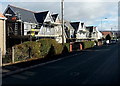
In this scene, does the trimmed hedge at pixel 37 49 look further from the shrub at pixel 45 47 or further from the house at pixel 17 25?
the house at pixel 17 25

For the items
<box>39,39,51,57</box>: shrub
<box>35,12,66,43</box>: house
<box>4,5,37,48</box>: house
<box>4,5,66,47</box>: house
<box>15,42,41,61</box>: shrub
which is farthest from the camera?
<box>35,12,66,43</box>: house

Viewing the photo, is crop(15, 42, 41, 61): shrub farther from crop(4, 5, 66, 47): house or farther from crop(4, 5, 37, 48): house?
crop(4, 5, 66, 47): house

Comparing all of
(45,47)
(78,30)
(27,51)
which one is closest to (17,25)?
(45,47)

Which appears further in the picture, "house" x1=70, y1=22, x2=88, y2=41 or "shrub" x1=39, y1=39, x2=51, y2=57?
"house" x1=70, y1=22, x2=88, y2=41

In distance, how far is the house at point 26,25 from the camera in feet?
106

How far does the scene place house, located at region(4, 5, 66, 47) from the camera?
106 feet

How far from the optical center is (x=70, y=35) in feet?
180

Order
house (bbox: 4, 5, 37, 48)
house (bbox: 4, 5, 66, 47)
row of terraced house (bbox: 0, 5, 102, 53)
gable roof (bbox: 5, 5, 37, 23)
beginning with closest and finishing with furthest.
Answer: house (bbox: 4, 5, 37, 48) < row of terraced house (bbox: 0, 5, 102, 53) < house (bbox: 4, 5, 66, 47) < gable roof (bbox: 5, 5, 37, 23)

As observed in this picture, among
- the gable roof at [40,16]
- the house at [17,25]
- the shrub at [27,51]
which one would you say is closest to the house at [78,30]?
the gable roof at [40,16]

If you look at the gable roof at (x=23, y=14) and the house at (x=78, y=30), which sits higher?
the gable roof at (x=23, y=14)

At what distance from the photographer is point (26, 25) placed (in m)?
34.9

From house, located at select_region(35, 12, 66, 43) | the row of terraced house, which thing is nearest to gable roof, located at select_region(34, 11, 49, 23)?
the row of terraced house

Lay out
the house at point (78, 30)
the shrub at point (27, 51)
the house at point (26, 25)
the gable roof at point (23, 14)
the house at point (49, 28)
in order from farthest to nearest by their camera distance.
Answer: the house at point (78, 30), the house at point (49, 28), the gable roof at point (23, 14), the house at point (26, 25), the shrub at point (27, 51)

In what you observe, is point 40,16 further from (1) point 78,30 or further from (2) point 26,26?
(1) point 78,30
